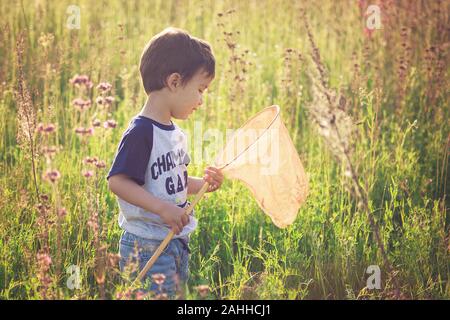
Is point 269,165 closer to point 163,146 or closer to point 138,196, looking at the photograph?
point 163,146

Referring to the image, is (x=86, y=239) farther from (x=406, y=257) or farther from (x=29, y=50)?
(x=29, y=50)

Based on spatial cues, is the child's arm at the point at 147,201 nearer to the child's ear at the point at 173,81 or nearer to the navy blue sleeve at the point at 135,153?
the navy blue sleeve at the point at 135,153

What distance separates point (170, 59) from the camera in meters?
2.60

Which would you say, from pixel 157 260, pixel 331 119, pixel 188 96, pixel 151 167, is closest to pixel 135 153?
pixel 151 167

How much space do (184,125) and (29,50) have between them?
1.32 m

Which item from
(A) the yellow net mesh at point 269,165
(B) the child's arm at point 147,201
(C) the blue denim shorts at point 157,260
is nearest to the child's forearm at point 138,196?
(B) the child's arm at point 147,201

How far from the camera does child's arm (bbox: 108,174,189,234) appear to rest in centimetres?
239

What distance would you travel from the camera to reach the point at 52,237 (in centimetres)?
307

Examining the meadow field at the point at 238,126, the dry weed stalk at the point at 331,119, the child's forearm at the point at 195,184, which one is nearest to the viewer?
the dry weed stalk at the point at 331,119

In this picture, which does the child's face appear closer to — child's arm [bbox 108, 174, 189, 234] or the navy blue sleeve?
the navy blue sleeve

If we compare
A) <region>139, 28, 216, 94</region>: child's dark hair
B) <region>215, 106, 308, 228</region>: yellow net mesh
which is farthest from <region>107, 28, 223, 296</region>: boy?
<region>215, 106, 308, 228</region>: yellow net mesh

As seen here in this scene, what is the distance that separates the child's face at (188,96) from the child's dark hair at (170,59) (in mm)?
22

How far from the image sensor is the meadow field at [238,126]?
2.73 meters

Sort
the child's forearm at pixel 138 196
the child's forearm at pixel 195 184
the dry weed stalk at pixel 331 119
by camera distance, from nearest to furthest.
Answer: the dry weed stalk at pixel 331 119 → the child's forearm at pixel 138 196 → the child's forearm at pixel 195 184
